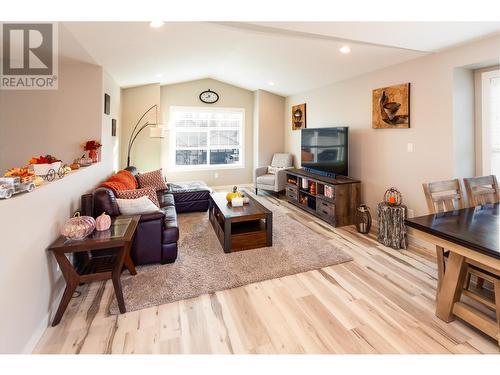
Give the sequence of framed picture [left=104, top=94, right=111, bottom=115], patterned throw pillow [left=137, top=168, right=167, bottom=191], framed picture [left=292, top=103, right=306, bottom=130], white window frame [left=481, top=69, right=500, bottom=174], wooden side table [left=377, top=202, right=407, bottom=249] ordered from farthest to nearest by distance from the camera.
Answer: framed picture [left=292, top=103, right=306, bottom=130]
patterned throw pillow [left=137, top=168, right=167, bottom=191]
framed picture [left=104, top=94, right=111, bottom=115]
wooden side table [left=377, top=202, right=407, bottom=249]
white window frame [left=481, top=69, right=500, bottom=174]

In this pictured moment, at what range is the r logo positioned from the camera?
8.05 feet

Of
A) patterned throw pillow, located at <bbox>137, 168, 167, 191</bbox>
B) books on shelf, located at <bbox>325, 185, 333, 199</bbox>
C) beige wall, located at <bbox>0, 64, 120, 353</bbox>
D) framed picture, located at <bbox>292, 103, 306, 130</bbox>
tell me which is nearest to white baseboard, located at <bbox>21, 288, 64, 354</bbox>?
beige wall, located at <bbox>0, 64, 120, 353</bbox>

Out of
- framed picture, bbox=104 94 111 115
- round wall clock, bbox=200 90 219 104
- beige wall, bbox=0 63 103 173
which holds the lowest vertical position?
beige wall, bbox=0 63 103 173

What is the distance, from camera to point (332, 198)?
426cm

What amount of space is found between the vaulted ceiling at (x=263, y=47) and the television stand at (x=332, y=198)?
1.79m

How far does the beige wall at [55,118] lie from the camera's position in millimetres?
3408

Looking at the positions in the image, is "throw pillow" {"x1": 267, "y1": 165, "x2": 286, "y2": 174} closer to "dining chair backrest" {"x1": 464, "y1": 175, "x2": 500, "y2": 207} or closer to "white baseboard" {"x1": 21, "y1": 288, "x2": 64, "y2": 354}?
"dining chair backrest" {"x1": 464, "y1": 175, "x2": 500, "y2": 207}

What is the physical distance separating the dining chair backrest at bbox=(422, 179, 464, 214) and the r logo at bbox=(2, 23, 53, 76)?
366 cm

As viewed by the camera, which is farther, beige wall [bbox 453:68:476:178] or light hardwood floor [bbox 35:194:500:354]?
beige wall [bbox 453:68:476:178]

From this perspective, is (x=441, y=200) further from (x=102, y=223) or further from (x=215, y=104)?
(x=215, y=104)
